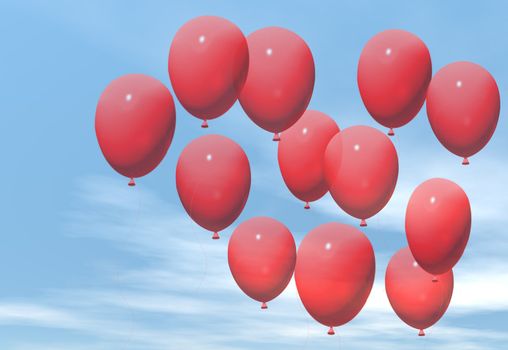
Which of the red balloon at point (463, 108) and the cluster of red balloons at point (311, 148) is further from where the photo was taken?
the red balloon at point (463, 108)

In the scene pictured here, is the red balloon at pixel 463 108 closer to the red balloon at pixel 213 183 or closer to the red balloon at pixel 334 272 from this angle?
the red balloon at pixel 334 272

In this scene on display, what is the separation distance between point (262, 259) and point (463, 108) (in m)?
2.01

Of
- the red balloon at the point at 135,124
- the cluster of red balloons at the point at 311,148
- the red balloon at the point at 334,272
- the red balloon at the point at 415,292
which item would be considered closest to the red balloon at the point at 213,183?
the cluster of red balloons at the point at 311,148

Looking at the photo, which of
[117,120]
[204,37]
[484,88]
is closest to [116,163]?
[117,120]

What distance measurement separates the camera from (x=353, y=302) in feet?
25.6

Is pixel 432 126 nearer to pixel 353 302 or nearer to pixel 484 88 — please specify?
pixel 484 88

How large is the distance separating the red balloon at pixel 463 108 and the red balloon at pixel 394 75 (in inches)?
5.3

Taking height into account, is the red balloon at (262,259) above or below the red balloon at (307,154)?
below

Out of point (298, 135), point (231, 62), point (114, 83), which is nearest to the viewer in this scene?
point (231, 62)

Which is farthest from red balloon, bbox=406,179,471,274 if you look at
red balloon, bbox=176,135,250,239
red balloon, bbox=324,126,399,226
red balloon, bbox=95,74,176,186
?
red balloon, bbox=95,74,176,186

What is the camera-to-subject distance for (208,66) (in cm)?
686

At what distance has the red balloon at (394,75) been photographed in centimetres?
739

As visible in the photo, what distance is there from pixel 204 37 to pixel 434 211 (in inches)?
85.4

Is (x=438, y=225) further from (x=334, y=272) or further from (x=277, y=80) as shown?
(x=277, y=80)
